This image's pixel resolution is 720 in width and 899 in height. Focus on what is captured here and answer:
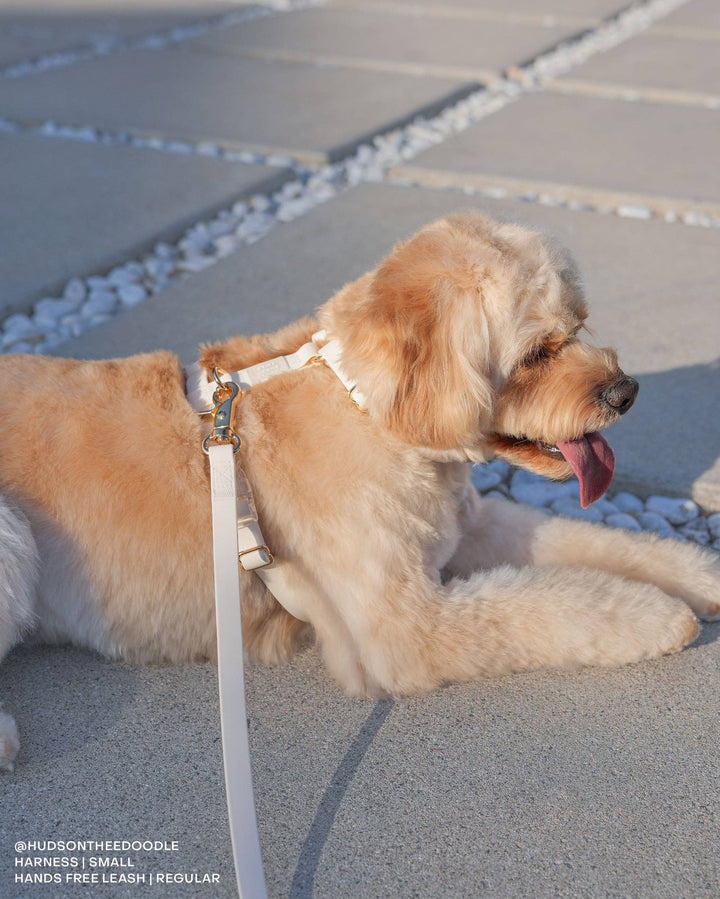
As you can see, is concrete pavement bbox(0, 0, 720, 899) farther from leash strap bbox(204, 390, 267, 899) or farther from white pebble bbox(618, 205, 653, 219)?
leash strap bbox(204, 390, 267, 899)

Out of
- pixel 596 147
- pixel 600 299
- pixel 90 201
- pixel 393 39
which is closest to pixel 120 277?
pixel 90 201

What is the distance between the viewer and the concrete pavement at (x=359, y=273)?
2068 millimetres

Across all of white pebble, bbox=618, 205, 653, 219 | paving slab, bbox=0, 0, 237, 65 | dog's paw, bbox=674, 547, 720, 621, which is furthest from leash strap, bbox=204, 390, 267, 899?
paving slab, bbox=0, 0, 237, 65

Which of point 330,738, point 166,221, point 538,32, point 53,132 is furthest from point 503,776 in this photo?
point 538,32

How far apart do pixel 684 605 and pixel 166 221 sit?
371 centimetres

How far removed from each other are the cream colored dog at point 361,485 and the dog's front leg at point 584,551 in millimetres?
201

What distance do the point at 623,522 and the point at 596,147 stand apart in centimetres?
402

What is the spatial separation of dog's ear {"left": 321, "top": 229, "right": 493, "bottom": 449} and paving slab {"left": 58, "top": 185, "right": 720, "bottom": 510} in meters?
1.19

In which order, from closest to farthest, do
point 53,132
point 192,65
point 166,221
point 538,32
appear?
1. point 166,221
2. point 53,132
3. point 192,65
4. point 538,32

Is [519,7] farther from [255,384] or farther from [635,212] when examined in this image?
[255,384]

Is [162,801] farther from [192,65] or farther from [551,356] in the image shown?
[192,65]

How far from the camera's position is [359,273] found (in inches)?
187

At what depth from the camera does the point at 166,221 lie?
5.21 m

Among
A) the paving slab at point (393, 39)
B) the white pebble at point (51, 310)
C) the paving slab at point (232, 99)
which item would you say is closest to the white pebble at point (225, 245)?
the white pebble at point (51, 310)
